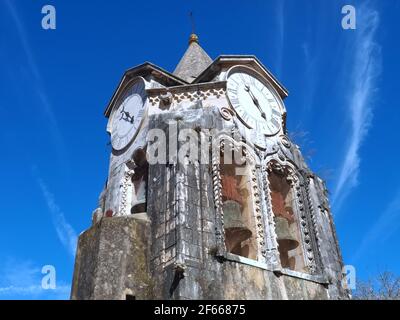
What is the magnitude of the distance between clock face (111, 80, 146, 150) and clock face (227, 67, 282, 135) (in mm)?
2246

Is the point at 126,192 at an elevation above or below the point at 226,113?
below

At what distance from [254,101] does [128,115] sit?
10.7 ft

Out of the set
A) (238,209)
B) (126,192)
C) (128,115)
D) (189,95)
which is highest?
(128,115)

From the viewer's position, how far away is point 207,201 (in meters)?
10.5

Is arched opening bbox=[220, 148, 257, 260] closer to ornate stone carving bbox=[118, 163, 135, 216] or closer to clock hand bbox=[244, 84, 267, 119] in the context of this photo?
clock hand bbox=[244, 84, 267, 119]

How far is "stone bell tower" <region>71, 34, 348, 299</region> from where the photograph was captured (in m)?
9.63

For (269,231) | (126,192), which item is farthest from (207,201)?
(126,192)

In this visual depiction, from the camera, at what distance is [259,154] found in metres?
12.5

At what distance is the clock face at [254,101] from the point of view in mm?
12875

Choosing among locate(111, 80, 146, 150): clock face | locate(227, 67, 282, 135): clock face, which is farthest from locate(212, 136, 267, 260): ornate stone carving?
locate(111, 80, 146, 150): clock face

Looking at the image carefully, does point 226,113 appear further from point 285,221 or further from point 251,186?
point 285,221

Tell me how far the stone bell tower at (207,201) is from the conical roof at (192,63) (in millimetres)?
89

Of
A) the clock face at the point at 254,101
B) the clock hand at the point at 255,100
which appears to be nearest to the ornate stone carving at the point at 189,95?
the clock face at the point at 254,101
